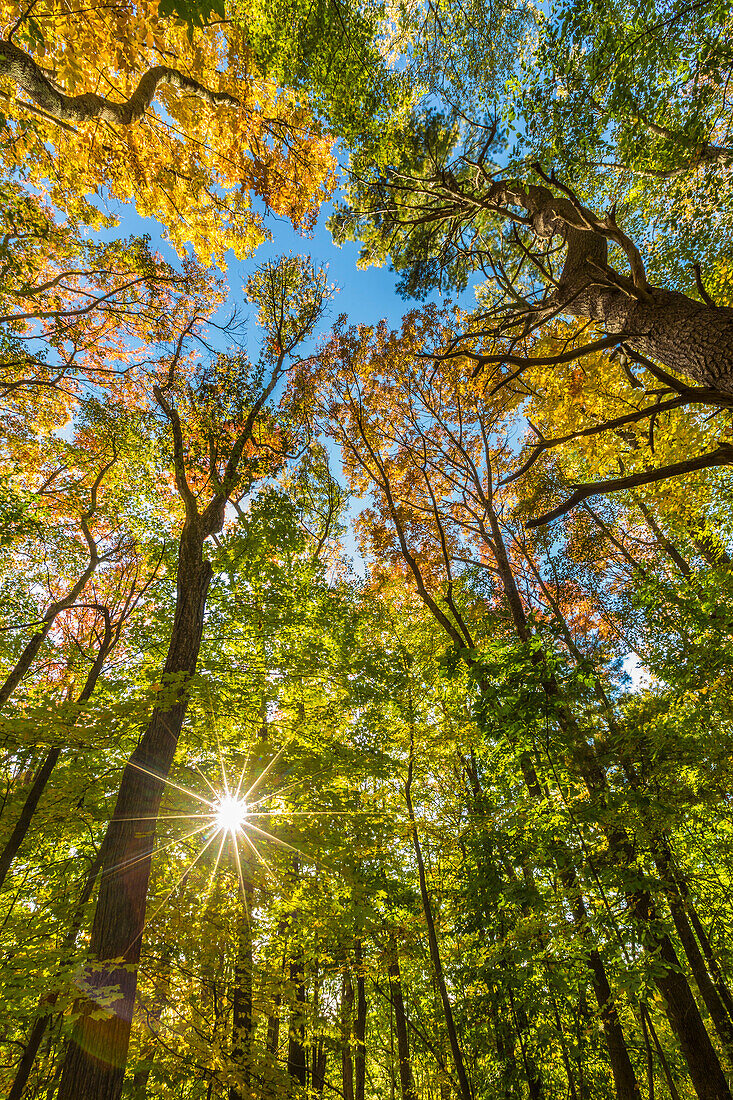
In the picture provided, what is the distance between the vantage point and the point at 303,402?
1145cm

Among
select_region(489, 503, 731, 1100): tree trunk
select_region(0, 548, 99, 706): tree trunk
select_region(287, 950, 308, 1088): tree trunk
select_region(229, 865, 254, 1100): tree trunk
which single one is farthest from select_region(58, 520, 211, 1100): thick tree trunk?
select_region(489, 503, 731, 1100): tree trunk

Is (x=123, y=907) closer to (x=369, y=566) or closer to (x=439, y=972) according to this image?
(x=439, y=972)

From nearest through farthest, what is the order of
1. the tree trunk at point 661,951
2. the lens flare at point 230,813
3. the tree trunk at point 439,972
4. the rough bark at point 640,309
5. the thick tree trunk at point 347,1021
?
1. the rough bark at point 640,309
2. the tree trunk at point 661,951
3. the tree trunk at point 439,972
4. the lens flare at point 230,813
5. the thick tree trunk at point 347,1021

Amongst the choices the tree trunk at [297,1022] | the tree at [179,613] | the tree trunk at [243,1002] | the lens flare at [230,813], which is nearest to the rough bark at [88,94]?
the tree at [179,613]

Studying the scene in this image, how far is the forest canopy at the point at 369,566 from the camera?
424cm

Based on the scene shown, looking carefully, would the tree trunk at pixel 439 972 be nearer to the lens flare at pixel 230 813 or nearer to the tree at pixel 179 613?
the lens flare at pixel 230 813

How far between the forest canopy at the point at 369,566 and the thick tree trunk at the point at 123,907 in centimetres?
3

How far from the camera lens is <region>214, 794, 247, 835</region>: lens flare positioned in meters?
5.42

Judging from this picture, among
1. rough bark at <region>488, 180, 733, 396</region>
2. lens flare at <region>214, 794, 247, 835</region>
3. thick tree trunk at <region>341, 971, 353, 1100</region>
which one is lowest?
thick tree trunk at <region>341, 971, 353, 1100</region>

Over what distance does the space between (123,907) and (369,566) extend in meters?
8.61

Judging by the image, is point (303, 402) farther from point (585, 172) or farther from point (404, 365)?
point (585, 172)

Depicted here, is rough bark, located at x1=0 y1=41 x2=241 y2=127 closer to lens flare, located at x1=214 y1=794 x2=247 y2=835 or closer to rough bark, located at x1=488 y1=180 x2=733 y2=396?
rough bark, located at x1=488 y1=180 x2=733 y2=396

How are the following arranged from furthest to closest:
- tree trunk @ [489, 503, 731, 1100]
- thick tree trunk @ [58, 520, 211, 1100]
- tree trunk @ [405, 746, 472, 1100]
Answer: tree trunk @ [405, 746, 472, 1100], tree trunk @ [489, 503, 731, 1100], thick tree trunk @ [58, 520, 211, 1100]

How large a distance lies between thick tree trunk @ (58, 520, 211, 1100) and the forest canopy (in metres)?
0.03
